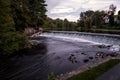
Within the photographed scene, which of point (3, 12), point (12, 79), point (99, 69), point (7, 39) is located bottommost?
point (12, 79)

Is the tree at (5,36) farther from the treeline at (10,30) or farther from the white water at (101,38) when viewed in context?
the white water at (101,38)

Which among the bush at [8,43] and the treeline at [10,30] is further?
the treeline at [10,30]

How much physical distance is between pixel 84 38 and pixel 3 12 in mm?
19978

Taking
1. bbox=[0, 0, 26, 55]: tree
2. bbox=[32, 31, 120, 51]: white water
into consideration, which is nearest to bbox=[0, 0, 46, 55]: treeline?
bbox=[0, 0, 26, 55]: tree

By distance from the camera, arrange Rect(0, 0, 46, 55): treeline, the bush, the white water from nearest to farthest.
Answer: the bush < Rect(0, 0, 46, 55): treeline < the white water

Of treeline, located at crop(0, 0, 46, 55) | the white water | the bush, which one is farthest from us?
the white water

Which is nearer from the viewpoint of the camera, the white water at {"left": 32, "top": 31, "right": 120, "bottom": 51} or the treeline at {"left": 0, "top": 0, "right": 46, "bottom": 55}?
the treeline at {"left": 0, "top": 0, "right": 46, "bottom": 55}

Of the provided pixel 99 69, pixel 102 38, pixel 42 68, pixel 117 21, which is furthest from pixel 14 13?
pixel 117 21

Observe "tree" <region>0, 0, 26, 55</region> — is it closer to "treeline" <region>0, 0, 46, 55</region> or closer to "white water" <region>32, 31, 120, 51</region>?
"treeline" <region>0, 0, 46, 55</region>

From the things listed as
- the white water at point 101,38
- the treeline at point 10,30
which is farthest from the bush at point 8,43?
the white water at point 101,38

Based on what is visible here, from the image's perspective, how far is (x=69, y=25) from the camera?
98.4 metres

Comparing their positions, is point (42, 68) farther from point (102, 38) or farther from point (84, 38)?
point (84, 38)

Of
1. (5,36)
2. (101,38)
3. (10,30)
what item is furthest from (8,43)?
(101,38)

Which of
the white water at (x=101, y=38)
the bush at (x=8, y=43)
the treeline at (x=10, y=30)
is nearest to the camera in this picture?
the bush at (x=8, y=43)
